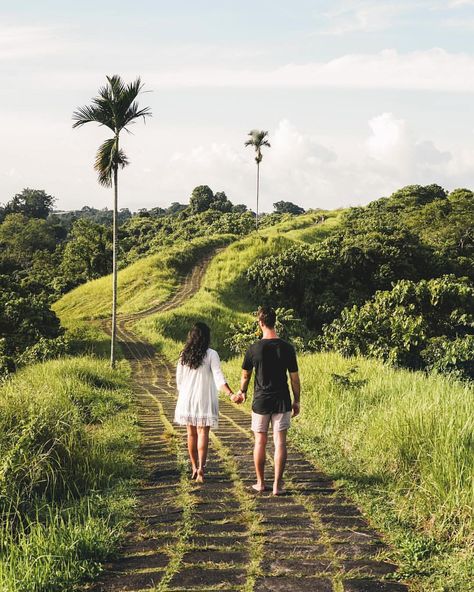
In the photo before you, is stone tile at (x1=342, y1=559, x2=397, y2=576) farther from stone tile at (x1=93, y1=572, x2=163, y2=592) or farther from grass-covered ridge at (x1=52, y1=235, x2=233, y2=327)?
grass-covered ridge at (x1=52, y1=235, x2=233, y2=327)

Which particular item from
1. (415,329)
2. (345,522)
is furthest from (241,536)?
(415,329)

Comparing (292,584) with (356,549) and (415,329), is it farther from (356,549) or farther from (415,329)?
(415,329)

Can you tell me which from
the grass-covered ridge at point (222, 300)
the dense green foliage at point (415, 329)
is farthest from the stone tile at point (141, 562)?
the grass-covered ridge at point (222, 300)

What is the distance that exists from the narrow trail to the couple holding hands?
0.38m

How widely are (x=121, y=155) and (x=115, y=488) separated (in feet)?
44.2

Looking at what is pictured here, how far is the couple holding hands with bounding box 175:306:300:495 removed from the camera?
5.86 meters

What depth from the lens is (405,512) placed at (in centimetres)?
529

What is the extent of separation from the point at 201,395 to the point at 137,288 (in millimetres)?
27695

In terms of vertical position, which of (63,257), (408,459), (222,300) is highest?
(63,257)

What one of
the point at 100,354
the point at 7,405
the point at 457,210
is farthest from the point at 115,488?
the point at 457,210

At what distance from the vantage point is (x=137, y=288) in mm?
33469

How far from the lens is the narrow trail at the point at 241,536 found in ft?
13.6

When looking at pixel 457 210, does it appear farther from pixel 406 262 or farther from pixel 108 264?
pixel 108 264

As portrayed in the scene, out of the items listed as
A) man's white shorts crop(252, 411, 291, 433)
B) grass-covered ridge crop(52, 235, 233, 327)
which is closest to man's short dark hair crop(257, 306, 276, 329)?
man's white shorts crop(252, 411, 291, 433)
